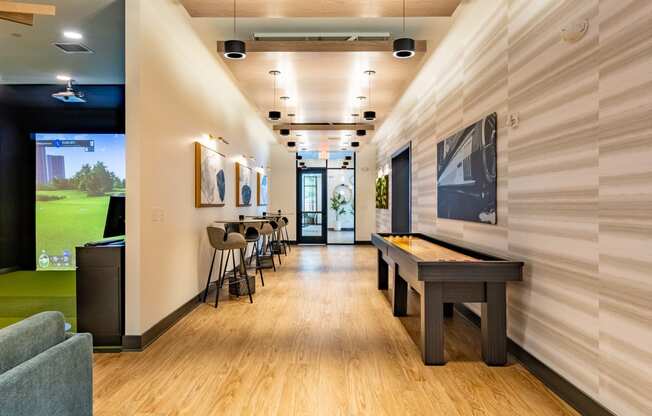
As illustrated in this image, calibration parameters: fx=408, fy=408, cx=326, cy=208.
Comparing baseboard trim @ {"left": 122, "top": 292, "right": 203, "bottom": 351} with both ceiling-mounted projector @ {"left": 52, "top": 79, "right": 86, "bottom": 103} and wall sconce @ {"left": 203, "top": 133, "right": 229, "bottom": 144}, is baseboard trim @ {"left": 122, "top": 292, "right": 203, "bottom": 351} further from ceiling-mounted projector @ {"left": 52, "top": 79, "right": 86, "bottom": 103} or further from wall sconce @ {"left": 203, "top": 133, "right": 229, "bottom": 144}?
ceiling-mounted projector @ {"left": 52, "top": 79, "right": 86, "bottom": 103}

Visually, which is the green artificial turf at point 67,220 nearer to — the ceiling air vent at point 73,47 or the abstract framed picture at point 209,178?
the abstract framed picture at point 209,178

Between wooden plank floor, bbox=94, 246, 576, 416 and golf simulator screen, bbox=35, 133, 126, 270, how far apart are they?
3.87 metres

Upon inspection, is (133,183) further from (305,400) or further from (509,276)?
(509,276)

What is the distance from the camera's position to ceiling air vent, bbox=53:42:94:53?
5145mm

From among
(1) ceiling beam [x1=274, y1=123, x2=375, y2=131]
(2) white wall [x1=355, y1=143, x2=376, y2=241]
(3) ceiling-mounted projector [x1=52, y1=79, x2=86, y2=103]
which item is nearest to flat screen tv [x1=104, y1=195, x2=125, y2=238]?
(3) ceiling-mounted projector [x1=52, y1=79, x2=86, y2=103]

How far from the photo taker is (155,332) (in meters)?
4.14

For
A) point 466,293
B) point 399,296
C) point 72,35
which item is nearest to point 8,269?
point 72,35

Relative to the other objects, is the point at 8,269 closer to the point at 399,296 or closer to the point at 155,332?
the point at 155,332

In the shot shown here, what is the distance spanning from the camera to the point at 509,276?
11.0ft

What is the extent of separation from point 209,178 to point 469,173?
3.70 meters

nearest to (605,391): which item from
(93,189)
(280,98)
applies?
(280,98)

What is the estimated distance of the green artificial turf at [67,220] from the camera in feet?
25.0

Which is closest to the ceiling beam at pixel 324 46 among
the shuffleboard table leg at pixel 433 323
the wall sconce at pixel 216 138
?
the wall sconce at pixel 216 138

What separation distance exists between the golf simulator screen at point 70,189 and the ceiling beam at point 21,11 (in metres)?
5.54
